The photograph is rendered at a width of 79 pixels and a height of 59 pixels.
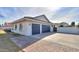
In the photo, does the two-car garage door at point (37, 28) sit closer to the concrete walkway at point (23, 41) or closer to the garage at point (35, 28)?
the garage at point (35, 28)

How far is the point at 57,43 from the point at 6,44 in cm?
158

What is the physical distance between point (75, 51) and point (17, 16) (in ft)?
6.61

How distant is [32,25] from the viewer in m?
3.54

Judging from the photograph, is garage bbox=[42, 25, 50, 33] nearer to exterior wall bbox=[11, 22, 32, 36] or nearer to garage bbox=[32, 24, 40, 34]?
garage bbox=[32, 24, 40, 34]

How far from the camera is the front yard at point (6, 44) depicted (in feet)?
10.3

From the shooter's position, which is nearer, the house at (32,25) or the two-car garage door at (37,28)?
the house at (32,25)

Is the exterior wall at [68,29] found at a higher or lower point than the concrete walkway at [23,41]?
higher

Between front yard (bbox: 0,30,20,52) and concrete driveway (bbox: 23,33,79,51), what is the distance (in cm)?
36

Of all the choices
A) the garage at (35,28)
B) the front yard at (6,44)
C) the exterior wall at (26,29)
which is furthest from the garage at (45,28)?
the front yard at (6,44)

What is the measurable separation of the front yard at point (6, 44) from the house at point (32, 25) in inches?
13.9

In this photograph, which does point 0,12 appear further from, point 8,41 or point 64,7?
point 64,7

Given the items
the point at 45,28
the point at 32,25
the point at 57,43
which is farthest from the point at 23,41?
the point at 57,43
